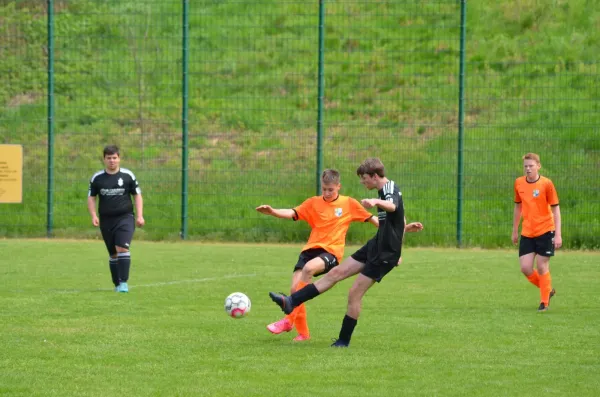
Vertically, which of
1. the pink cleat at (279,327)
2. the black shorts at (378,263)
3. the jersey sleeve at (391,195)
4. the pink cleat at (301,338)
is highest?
the jersey sleeve at (391,195)

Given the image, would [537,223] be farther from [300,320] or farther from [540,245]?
[300,320]

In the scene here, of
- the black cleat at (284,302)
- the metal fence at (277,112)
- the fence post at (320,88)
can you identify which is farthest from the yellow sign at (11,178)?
the black cleat at (284,302)

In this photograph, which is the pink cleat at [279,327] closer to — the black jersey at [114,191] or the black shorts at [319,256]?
the black shorts at [319,256]

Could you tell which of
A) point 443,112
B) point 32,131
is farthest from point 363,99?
point 32,131

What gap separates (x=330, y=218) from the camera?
10.3 meters

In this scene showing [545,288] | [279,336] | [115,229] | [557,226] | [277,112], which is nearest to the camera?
[279,336]

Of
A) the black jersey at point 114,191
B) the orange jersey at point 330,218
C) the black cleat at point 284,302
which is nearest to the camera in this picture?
the black cleat at point 284,302

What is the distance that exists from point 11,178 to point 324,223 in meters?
13.0

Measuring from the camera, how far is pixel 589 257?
1880cm

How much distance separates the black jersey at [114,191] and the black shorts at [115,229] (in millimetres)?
74

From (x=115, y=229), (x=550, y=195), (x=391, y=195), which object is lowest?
(x=115, y=229)

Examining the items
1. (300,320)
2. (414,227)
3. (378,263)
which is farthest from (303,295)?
(414,227)

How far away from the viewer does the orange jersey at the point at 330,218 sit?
10.3 meters

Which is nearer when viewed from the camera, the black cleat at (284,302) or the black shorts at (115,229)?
the black cleat at (284,302)
